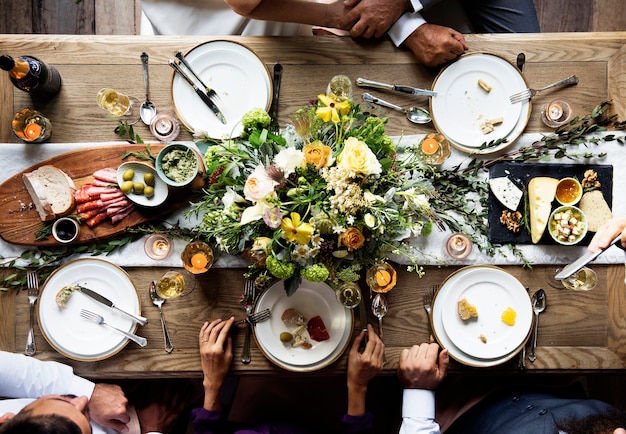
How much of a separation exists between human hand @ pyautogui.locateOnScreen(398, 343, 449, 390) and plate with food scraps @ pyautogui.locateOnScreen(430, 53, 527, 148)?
2.50ft

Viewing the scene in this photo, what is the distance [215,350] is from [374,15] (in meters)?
1.32

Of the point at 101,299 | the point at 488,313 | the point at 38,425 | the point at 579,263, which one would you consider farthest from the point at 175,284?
the point at 579,263

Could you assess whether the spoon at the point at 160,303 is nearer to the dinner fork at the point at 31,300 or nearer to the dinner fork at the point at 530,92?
the dinner fork at the point at 31,300

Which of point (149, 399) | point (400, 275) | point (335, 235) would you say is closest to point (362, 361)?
point (400, 275)

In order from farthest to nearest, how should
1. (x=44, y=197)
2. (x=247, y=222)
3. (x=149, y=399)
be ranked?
(x=149, y=399) → (x=44, y=197) → (x=247, y=222)

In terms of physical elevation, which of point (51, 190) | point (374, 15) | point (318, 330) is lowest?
point (318, 330)

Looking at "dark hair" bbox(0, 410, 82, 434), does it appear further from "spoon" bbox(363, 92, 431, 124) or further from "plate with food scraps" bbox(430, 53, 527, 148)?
A: "plate with food scraps" bbox(430, 53, 527, 148)

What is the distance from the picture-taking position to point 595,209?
5.51ft

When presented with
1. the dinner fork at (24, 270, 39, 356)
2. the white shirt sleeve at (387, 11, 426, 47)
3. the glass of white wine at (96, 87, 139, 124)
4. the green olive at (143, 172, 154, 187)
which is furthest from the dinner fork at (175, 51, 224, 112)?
the dinner fork at (24, 270, 39, 356)

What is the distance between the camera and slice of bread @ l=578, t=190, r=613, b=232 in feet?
5.49

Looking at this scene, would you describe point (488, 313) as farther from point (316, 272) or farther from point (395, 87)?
point (395, 87)

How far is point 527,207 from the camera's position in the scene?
170cm

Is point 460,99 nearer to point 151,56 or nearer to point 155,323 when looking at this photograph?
point 151,56

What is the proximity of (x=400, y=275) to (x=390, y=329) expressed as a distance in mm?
200
